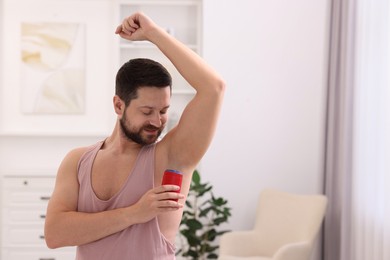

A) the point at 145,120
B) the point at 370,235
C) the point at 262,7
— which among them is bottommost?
the point at 370,235

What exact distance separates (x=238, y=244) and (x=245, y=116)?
1049 mm

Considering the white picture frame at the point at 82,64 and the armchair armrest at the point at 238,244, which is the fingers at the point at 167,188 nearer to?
the armchair armrest at the point at 238,244

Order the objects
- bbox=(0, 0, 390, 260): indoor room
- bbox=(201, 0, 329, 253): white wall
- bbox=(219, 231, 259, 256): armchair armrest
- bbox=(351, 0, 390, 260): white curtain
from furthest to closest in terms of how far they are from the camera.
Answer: bbox=(201, 0, 329, 253): white wall
bbox=(219, 231, 259, 256): armchair armrest
bbox=(0, 0, 390, 260): indoor room
bbox=(351, 0, 390, 260): white curtain

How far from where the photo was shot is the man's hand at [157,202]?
1.34 metres

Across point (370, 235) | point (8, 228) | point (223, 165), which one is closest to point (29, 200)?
point (8, 228)

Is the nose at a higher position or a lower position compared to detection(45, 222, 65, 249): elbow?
higher

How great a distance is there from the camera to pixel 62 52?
18.5 feet

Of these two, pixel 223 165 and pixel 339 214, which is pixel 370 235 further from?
pixel 223 165

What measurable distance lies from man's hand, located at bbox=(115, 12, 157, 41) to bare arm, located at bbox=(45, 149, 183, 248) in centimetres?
31

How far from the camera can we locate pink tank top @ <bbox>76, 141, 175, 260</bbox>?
4.76ft

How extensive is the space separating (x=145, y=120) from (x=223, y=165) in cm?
377

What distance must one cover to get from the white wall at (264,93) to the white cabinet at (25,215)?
138cm

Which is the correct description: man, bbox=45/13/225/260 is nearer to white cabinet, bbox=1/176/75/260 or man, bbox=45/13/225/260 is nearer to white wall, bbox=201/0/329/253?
white wall, bbox=201/0/329/253

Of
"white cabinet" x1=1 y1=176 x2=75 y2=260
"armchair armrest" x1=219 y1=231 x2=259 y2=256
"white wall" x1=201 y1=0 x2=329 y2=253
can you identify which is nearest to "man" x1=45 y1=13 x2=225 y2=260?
"armchair armrest" x1=219 y1=231 x2=259 y2=256
